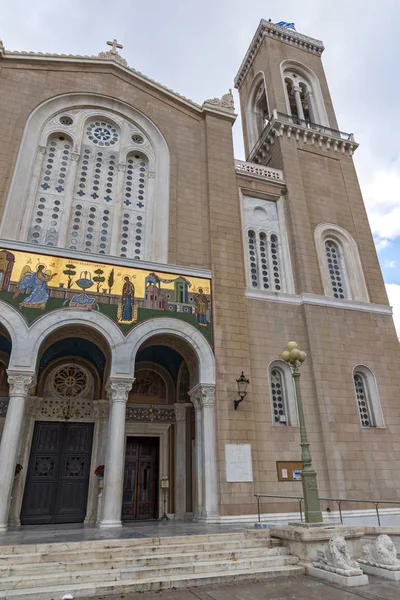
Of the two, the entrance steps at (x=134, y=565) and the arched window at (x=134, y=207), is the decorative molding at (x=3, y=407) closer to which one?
the arched window at (x=134, y=207)

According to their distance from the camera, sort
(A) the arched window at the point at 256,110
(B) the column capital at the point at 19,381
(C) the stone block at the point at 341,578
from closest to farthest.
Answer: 1. (C) the stone block at the point at 341,578
2. (B) the column capital at the point at 19,381
3. (A) the arched window at the point at 256,110

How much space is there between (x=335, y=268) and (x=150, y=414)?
10185mm

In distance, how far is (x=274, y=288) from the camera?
1673 cm

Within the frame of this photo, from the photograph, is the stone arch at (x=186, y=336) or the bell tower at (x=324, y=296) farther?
the bell tower at (x=324, y=296)

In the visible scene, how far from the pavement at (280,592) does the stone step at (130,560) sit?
3.45 ft

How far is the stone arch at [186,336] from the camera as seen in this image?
13156mm

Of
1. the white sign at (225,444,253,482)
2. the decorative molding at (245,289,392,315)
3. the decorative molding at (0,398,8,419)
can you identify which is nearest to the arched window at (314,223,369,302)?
the decorative molding at (245,289,392,315)

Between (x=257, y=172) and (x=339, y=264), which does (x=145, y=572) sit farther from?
(x=257, y=172)

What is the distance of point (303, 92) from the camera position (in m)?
24.8

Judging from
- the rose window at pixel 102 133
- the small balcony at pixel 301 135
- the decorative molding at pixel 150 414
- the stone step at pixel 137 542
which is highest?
the small balcony at pixel 301 135

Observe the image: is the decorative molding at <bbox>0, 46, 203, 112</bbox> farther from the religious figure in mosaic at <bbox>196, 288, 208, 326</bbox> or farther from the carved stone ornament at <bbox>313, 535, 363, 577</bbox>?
the carved stone ornament at <bbox>313, 535, 363, 577</bbox>

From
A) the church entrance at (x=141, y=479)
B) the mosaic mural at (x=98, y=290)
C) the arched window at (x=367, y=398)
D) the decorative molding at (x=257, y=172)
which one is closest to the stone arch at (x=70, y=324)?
the mosaic mural at (x=98, y=290)

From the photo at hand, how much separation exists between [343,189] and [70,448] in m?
16.8

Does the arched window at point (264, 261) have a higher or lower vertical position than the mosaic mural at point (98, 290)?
higher
